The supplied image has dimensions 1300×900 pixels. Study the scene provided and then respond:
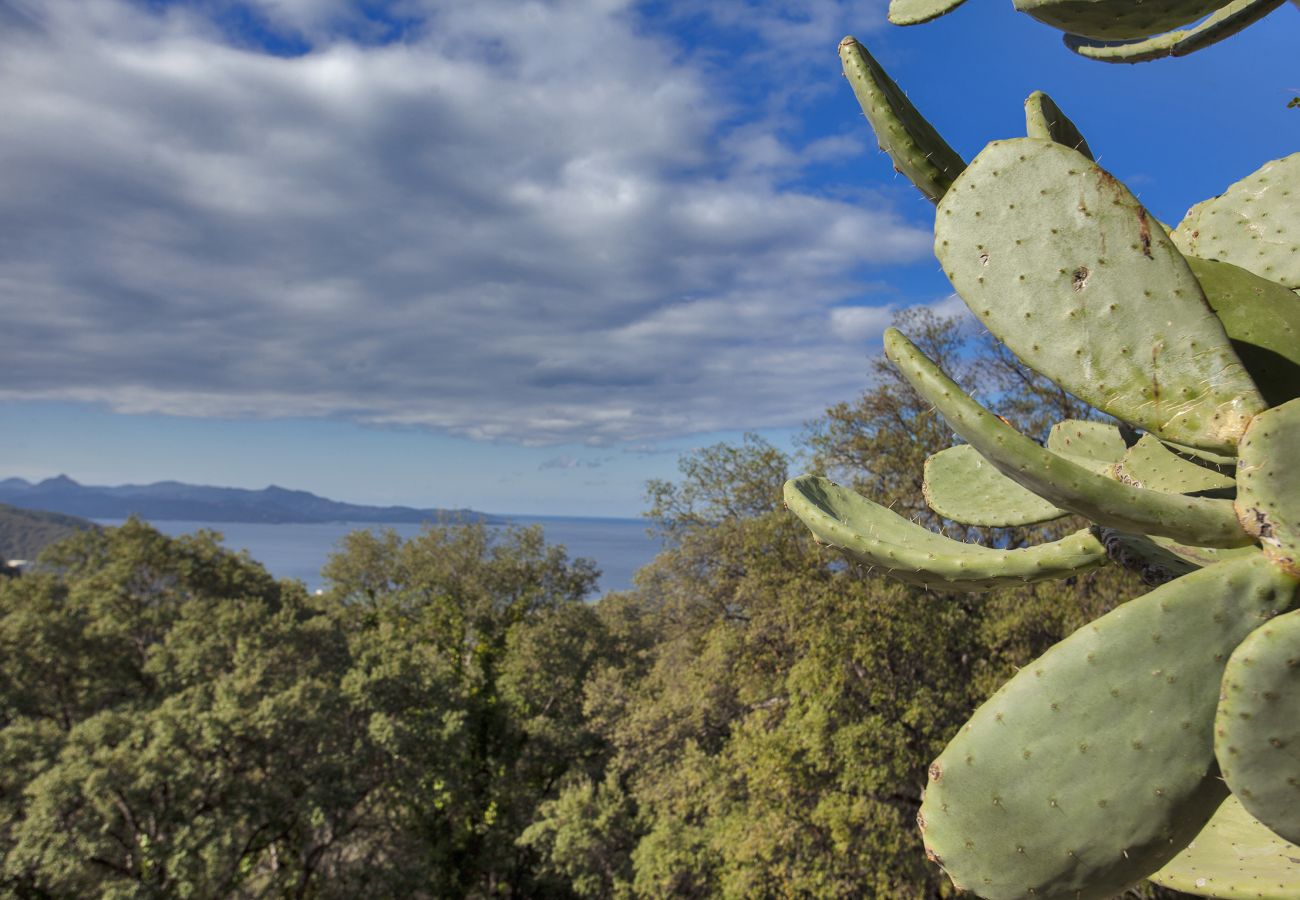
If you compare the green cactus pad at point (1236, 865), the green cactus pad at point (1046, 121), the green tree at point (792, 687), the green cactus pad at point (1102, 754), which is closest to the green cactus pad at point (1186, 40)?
the green cactus pad at point (1046, 121)

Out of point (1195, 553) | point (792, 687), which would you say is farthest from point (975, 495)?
point (792, 687)

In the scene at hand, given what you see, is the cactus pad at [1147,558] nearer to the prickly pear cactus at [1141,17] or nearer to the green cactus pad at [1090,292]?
the green cactus pad at [1090,292]

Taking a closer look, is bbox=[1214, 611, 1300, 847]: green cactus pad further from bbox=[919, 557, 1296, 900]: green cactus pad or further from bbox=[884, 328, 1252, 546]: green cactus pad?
bbox=[884, 328, 1252, 546]: green cactus pad

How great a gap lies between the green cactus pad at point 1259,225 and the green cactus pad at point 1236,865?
1.23 meters

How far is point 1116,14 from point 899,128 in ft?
2.21

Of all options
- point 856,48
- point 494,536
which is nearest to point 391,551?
point 494,536

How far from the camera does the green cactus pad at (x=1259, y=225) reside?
5.74 feet

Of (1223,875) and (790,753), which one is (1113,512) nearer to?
(1223,875)

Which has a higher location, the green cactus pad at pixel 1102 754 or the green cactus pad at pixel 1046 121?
the green cactus pad at pixel 1046 121

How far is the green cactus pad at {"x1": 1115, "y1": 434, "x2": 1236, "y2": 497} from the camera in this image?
1.69 meters

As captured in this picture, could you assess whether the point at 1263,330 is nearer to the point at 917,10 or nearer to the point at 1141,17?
the point at 1141,17

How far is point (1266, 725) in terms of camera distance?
1085 millimetres

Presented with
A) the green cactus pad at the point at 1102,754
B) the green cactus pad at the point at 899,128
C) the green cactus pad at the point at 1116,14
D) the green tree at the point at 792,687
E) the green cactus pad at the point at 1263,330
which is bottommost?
the green tree at the point at 792,687

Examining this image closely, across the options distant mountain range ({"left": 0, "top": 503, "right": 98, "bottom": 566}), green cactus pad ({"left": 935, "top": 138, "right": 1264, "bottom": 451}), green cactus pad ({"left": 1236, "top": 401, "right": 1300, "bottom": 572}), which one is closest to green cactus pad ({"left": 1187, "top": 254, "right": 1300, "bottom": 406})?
green cactus pad ({"left": 935, "top": 138, "right": 1264, "bottom": 451})
